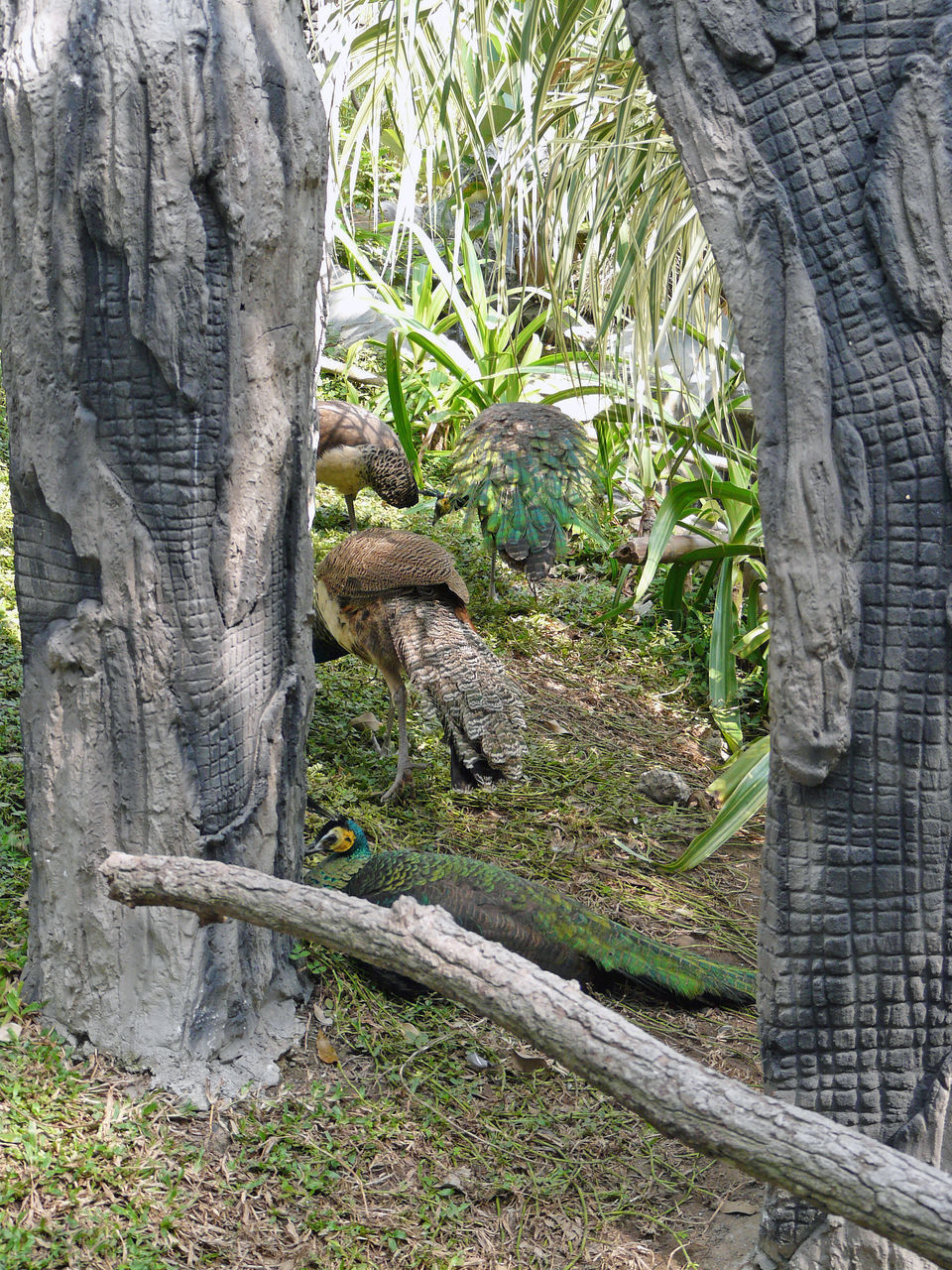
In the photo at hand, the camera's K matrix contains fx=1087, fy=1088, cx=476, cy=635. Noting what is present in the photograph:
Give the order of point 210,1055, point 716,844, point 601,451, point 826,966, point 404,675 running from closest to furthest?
1. point 826,966
2. point 210,1055
3. point 716,844
4. point 404,675
5. point 601,451

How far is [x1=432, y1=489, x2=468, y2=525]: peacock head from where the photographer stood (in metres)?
6.10

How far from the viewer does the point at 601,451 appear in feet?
21.5

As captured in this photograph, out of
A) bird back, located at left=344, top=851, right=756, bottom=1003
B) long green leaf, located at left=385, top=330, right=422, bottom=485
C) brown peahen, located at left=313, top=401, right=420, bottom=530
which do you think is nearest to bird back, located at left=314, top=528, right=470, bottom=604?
bird back, located at left=344, top=851, right=756, bottom=1003

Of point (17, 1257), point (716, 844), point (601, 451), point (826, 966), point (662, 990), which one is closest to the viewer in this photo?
point (826, 966)

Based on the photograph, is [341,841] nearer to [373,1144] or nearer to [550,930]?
[550,930]

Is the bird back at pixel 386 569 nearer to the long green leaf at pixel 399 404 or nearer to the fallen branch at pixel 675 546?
the fallen branch at pixel 675 546

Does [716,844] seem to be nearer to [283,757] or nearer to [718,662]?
[718,662]

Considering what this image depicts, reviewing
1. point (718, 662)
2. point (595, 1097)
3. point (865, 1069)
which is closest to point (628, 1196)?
point (595, 1097)

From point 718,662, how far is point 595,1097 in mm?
2546

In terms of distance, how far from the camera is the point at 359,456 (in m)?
6.40

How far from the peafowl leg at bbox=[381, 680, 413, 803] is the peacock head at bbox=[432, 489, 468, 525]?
1800 millimetres

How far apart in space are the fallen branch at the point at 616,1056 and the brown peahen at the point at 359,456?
486cm

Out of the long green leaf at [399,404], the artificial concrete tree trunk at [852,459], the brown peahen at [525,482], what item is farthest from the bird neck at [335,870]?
the long green leaf at [399,404]

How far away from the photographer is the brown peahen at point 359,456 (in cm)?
640
